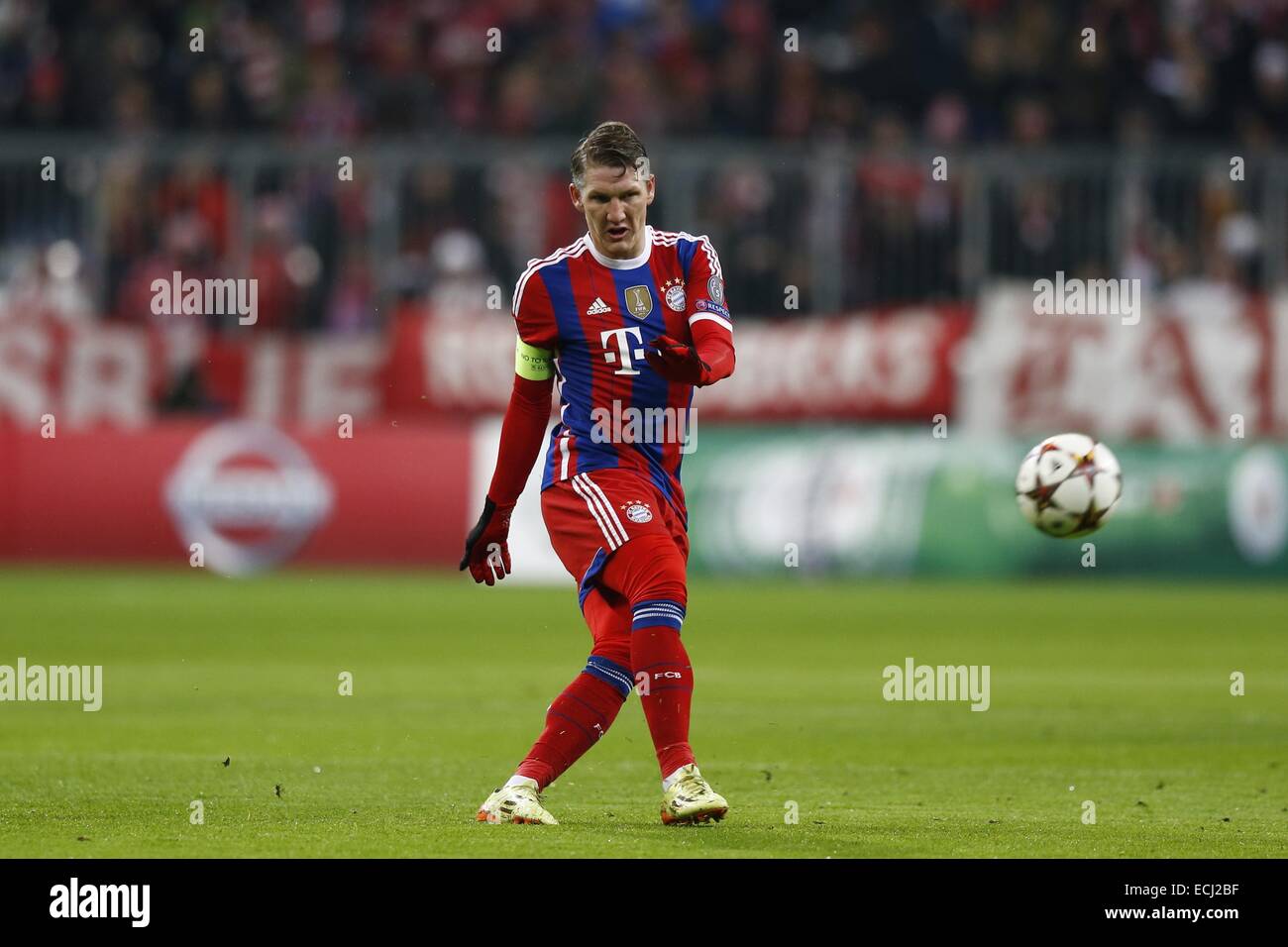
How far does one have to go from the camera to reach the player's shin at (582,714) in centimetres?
823

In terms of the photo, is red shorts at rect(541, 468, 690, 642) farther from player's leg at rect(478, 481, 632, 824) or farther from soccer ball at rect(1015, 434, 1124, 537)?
soccer ball at rect(1015, 434, 1124, 537)

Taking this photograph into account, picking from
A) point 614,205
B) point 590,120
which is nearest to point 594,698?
point 614,205

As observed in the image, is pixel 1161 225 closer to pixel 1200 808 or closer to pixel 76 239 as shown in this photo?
pixel 76 239

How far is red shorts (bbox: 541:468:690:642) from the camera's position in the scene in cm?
823

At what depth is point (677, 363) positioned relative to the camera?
7730 millimetres

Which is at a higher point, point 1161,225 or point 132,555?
point 1161,225

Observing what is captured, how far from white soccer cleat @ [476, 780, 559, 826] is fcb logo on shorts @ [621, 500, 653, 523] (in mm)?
1064

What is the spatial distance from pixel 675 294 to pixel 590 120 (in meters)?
16.7

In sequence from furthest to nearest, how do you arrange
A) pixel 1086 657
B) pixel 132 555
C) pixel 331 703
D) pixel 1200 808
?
pixel 132 555 → pixel 1086 657 → pixel 331 703 → pixel 1200 808

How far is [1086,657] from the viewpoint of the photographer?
15.6 metres

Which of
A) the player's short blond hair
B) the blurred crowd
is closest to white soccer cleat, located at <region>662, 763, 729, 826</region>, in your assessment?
the player's short blond hair

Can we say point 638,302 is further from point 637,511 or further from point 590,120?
point 590,120

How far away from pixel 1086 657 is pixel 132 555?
11216 mm
